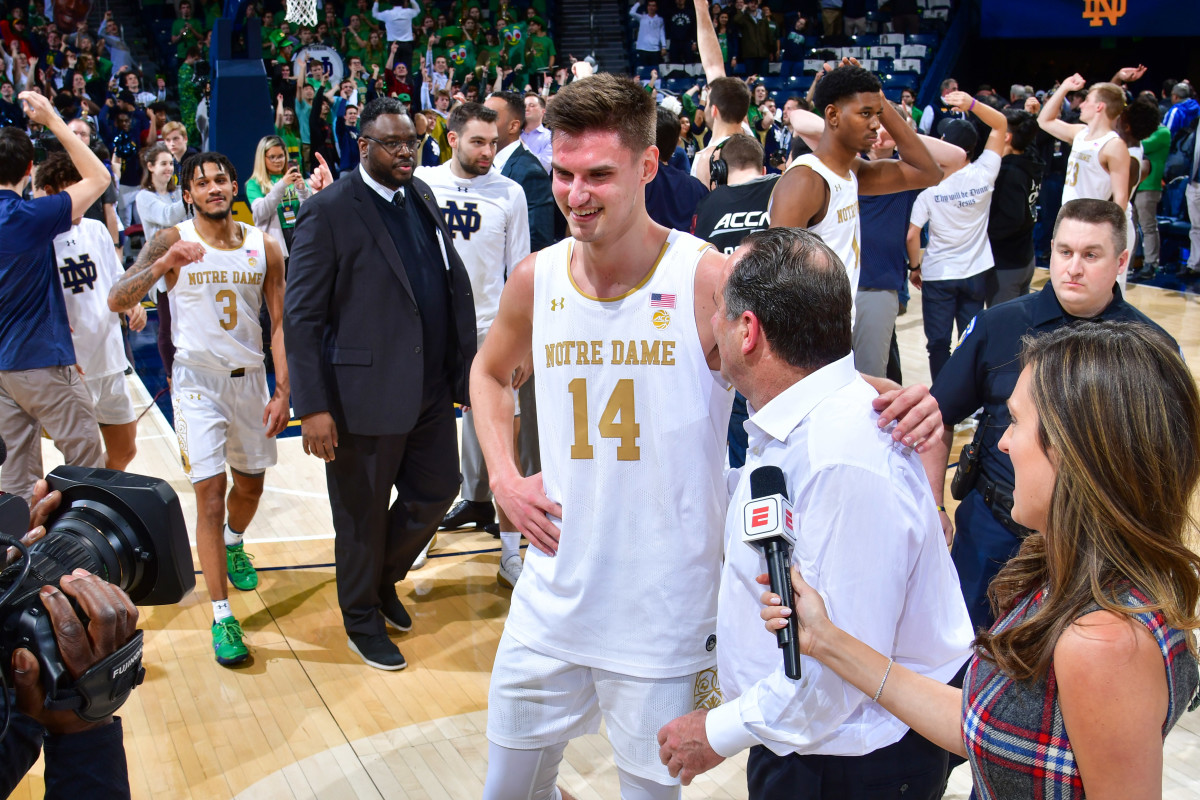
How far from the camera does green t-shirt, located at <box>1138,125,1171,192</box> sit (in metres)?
11.4

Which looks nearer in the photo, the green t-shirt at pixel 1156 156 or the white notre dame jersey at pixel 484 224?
the white notre dame jersey at pixel 484 224

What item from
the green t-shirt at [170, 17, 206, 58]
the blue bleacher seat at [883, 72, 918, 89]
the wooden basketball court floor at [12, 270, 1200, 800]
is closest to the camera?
the wooden basketball court floor at [12, 270, 1200, 800]

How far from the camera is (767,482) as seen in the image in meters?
1.72

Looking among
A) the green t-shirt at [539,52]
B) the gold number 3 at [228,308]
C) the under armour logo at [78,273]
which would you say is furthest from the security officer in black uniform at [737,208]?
the green t-shirt at [539,52]

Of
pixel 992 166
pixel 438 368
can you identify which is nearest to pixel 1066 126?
pixel 992 166

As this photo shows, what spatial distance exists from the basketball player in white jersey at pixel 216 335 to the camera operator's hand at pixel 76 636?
2.42 meters

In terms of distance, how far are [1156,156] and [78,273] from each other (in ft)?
36.2

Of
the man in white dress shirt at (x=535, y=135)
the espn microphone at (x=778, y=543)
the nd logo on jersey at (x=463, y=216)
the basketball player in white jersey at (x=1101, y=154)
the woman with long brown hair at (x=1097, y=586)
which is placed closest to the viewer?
the woman with long brown hair at (x=1097, y=586)

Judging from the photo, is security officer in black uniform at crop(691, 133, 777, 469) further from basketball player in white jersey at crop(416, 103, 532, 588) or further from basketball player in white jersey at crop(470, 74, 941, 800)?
basketball player in white jersey at crop(470, 74, 941, 800)

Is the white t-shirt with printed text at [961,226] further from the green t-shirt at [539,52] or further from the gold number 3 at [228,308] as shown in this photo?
the green t-shirt at [539,52]

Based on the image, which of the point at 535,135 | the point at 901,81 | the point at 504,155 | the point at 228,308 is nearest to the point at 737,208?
the point at 504,155

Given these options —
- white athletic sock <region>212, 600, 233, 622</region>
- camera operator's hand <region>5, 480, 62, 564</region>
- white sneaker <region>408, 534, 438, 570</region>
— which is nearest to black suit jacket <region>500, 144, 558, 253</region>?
white sneaker <region>408, 534, 438, 570</region>

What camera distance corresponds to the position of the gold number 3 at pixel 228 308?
4480 millimetres

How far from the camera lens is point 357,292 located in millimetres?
4023
